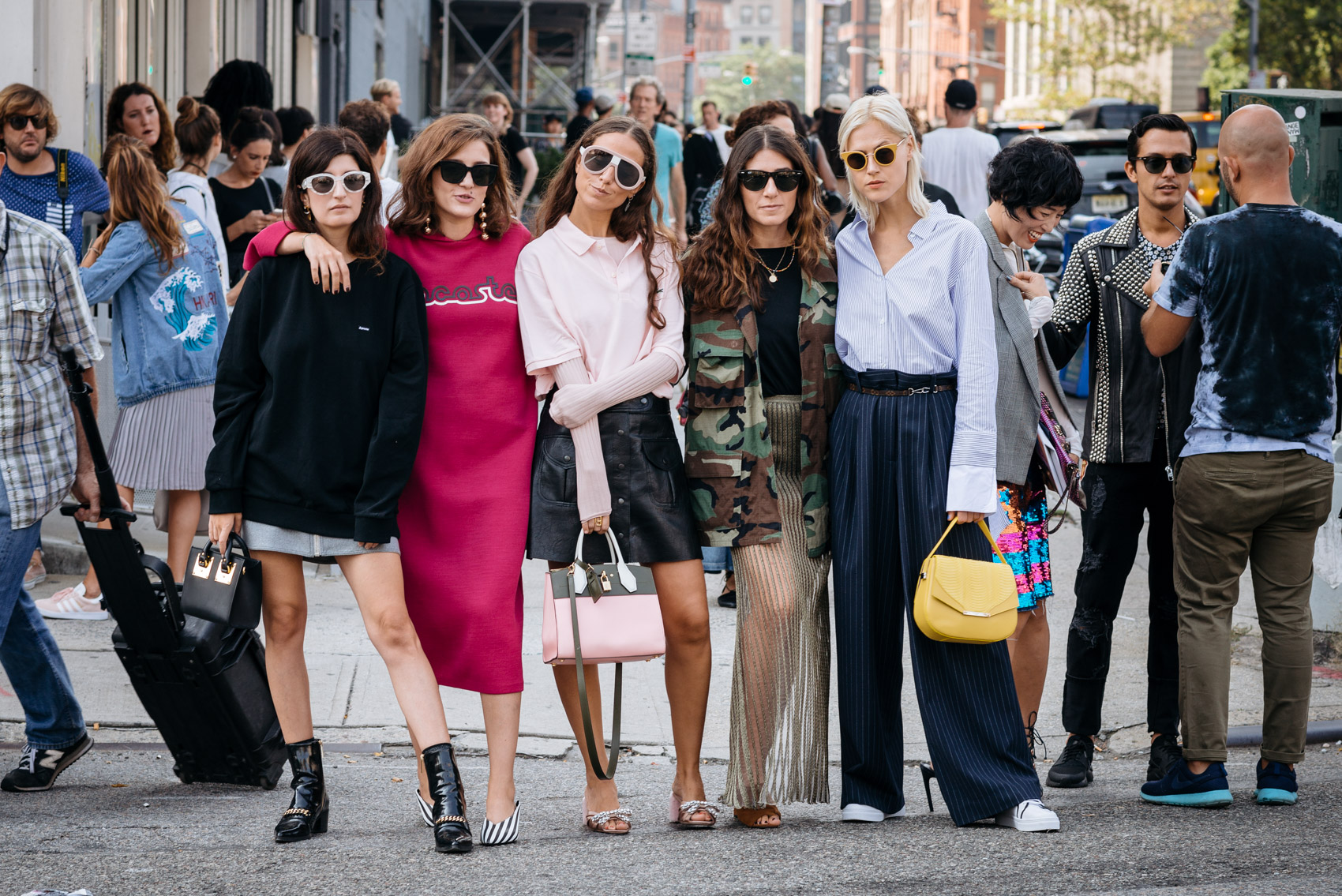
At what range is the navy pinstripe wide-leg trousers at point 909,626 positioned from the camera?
4207 mm

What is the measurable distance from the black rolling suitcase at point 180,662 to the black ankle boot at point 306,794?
400 mm

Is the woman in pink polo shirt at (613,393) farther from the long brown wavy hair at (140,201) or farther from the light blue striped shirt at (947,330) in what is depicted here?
the long brown wavy hair at (140,201)

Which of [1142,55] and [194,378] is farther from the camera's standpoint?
[1142,55]

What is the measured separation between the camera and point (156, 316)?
6195 mm

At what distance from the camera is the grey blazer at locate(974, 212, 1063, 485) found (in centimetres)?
444

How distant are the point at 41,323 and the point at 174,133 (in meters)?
3.20

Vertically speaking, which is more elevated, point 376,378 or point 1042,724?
point 376,378

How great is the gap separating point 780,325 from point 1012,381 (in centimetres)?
74

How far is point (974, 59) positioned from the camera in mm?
92000

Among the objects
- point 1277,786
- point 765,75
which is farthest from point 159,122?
point 765,75

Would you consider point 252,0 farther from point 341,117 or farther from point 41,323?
point 41,323

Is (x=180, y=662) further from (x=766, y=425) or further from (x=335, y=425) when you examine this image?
(x=766, y=425)

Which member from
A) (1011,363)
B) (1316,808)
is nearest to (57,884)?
(1011,363)

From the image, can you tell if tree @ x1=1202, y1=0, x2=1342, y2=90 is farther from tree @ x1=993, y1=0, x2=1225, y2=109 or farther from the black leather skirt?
the black leather skirt
